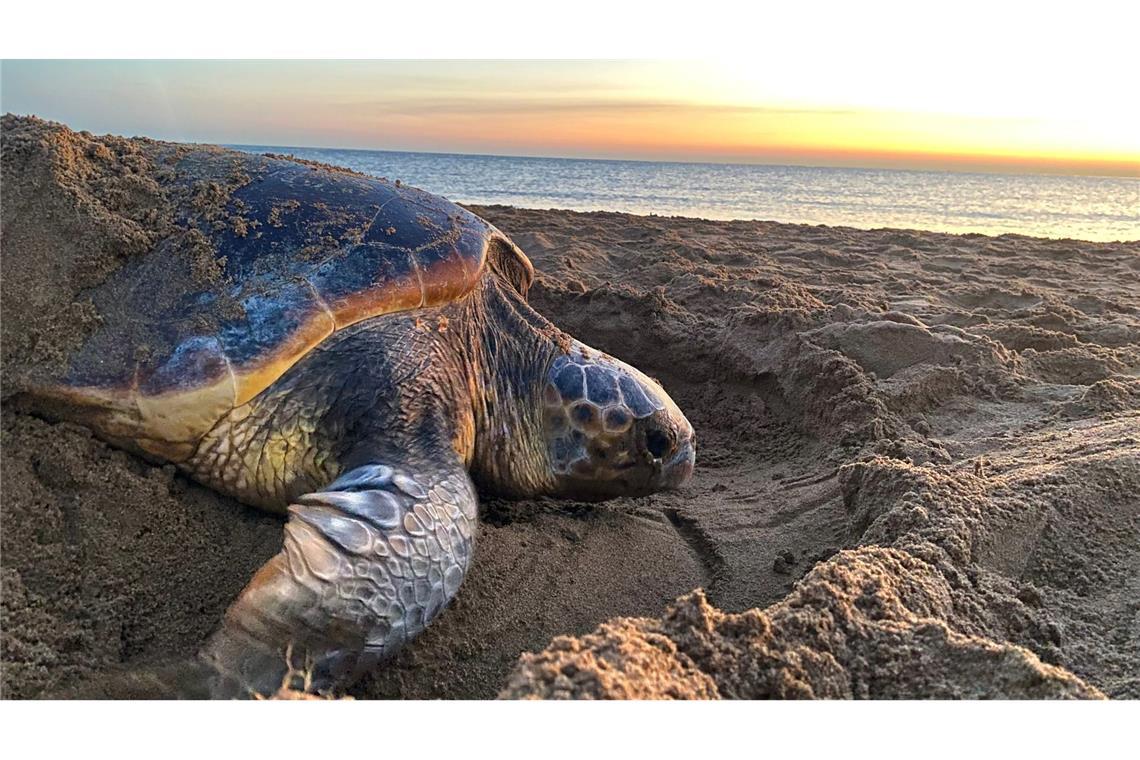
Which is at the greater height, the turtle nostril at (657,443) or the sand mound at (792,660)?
the sand mound at (792,660)

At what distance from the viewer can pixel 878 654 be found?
110 centimetres

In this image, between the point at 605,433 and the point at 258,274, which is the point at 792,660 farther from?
the point at 258,274

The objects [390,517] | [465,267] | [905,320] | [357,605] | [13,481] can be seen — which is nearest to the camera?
[357,605]

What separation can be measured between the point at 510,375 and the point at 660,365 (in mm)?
1345

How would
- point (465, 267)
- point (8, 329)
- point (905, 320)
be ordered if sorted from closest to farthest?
point (8, 329), point (465, 267), point (905, 320)

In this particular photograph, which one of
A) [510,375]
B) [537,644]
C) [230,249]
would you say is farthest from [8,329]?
[537,644]

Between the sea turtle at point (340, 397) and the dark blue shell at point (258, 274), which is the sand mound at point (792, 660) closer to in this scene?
the sea turtle at point (340, 397)

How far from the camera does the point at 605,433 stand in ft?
7.02

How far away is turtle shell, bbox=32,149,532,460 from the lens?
1632 mm

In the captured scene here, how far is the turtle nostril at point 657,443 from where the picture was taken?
218cm

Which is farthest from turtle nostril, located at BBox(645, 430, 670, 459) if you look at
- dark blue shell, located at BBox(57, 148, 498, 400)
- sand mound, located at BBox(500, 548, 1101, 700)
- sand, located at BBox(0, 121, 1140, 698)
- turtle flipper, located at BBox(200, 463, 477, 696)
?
sand mound, located at BBox(500, 548, 1101, 700)

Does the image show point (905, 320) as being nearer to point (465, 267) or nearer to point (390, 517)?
point (465, 267)

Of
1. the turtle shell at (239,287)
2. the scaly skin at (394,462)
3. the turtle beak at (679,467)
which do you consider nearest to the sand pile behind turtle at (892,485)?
the turtle beak at (679,467)

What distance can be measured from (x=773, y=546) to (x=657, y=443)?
0.45 metres
